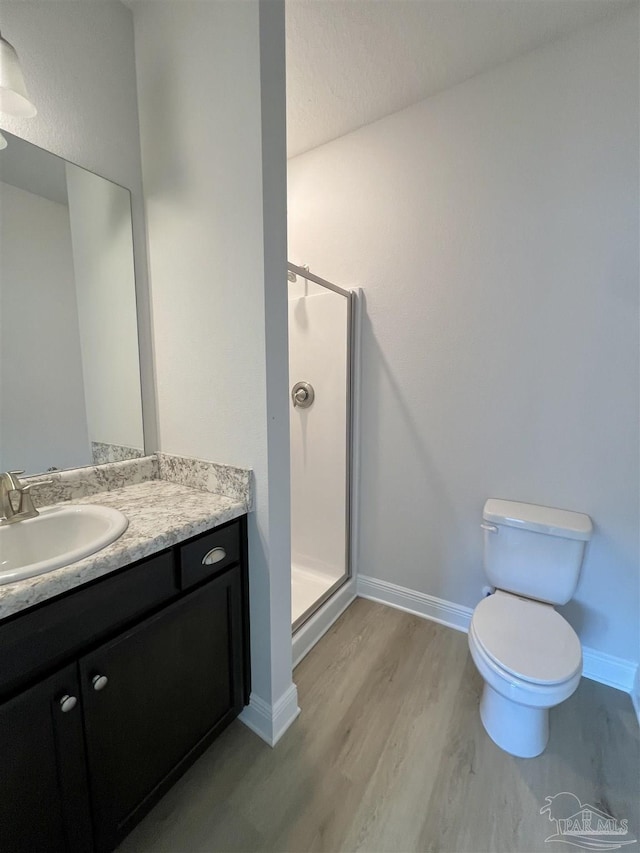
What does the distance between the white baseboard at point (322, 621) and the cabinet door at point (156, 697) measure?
1.45 feet

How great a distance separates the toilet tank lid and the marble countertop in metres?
1.10

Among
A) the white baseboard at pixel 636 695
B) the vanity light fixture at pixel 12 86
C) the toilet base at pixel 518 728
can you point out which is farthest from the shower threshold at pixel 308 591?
the vanity light fixture at pixel 12 86

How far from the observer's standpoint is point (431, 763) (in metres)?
1.19

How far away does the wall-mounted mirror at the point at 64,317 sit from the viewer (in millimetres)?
1097

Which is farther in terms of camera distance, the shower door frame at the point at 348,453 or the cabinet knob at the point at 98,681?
the shower door frame at the point at 348,453

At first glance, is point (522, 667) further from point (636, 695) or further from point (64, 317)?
point (64, 317)

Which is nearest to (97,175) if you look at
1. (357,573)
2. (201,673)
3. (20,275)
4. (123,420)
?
(20,275)

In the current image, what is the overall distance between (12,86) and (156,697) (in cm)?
168

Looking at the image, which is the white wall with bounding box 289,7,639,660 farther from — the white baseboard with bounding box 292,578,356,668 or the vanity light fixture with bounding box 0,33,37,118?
the vanity light fixture with bounding box 0,33,37,118

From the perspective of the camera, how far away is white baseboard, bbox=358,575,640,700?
148 centimetres

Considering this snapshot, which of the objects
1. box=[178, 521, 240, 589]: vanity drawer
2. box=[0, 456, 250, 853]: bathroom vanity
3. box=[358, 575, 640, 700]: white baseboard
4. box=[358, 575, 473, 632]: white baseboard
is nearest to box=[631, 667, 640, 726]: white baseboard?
box=[358, 575, 640, 700]: white baseboard

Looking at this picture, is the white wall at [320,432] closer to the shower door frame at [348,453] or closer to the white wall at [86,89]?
the shower door frame at [348,453]

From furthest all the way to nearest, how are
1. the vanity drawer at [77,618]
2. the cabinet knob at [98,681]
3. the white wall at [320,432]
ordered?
the white wall at [320,432]
the cabinet knob at [98,681]
the vanity drawer at [77,618]

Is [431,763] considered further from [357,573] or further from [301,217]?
[301,217]
